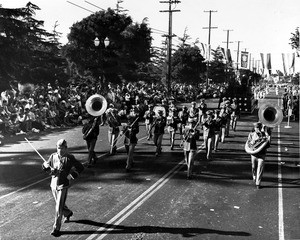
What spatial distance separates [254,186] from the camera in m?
10.3

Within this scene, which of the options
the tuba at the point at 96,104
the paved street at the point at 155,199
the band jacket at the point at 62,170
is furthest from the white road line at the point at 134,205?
the tuba at the point at 96,104

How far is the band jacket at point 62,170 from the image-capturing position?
23.0 feet

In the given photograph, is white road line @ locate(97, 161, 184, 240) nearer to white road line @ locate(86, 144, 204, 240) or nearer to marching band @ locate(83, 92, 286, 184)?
white road line @ locate(86, 144, 204, 240)

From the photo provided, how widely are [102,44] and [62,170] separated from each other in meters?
26.1

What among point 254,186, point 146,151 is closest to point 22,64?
point 146,151

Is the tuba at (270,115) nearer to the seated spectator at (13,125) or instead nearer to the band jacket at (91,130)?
the band jacket at (91,130)

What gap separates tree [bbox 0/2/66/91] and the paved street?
5.48m

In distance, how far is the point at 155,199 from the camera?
29.2 feet

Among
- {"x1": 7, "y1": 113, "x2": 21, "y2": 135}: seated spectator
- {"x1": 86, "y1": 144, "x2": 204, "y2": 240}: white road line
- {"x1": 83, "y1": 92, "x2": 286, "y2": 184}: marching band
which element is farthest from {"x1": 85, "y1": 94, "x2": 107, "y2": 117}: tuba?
{"x1": 7, "y1": 113, "x2": 21, "y2": 135}: seated spectator

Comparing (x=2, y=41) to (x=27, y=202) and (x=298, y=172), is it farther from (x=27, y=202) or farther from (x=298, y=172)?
(x=298, y=172)

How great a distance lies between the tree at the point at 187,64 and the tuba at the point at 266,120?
32.7m

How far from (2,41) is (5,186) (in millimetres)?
9949

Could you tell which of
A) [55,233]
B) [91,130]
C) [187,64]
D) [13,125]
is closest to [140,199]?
[55,233]

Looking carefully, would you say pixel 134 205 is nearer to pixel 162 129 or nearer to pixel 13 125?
pixel 162 129
